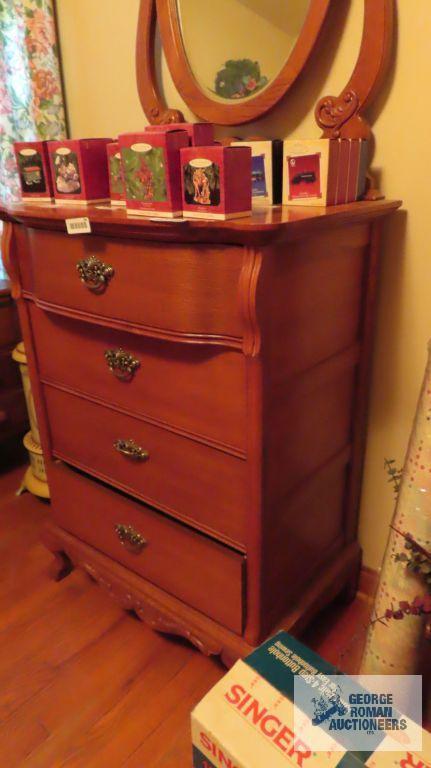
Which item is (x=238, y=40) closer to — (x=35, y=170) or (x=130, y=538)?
(x=35, y=170)

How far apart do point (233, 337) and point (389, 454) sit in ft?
2.22

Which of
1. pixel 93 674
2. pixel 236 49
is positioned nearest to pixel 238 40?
pixel 236 49

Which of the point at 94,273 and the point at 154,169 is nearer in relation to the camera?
the point at 154,169

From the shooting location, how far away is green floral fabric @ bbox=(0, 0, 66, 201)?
1.76 metres

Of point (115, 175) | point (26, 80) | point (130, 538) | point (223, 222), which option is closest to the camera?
point (223, 222)

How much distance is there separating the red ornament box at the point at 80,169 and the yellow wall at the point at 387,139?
366 mm

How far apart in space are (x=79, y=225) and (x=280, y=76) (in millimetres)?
589

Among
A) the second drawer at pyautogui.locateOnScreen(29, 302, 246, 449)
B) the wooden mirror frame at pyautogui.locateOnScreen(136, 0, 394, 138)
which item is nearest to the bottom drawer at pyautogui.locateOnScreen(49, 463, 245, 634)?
the second drawer at pyautogui.locateOnScreen(29, 302, 246, 449)

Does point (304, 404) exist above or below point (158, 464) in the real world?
above

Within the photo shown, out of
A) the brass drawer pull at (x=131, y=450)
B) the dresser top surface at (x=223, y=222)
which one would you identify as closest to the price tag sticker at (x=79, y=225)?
the dresser top surface at (x=223, y=222)

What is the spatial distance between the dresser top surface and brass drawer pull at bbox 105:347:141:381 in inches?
10.3

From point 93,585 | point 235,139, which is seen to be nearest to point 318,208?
point 235,139

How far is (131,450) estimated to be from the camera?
4.28 ft

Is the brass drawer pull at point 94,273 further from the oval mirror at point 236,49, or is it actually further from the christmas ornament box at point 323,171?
the oval mirror at point 236,49
